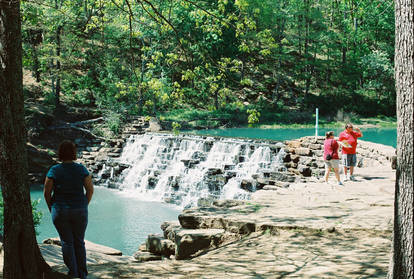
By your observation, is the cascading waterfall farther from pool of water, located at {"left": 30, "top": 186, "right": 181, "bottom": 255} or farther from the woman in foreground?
the woman in foreground

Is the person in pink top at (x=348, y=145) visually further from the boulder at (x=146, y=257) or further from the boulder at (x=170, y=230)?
the boulder at (x=146, y=257)

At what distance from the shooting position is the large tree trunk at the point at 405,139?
3.06m

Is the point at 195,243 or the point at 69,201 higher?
the point at 69,201

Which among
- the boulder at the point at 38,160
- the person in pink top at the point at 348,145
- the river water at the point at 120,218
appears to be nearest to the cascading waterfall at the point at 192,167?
the river water at the point at 120,218

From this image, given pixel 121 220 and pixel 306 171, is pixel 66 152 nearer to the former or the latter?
pixel 121 220

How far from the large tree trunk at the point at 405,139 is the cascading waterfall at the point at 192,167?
1006 centimetres

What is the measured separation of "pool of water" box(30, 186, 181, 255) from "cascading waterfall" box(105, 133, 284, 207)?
0.93 m

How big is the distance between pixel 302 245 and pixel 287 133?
22924 millimetres

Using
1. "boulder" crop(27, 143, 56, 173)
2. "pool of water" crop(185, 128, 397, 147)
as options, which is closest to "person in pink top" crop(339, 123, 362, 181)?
"boulder" crop(27, 143, 56, 173)

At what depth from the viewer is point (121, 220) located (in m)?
12.9

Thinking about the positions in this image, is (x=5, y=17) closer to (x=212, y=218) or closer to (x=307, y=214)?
(x=212, y=218)

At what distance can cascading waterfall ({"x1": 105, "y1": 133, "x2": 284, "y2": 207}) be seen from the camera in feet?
47.9

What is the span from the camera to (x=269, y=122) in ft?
108

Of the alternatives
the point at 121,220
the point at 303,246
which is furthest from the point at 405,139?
the point at 121,220
